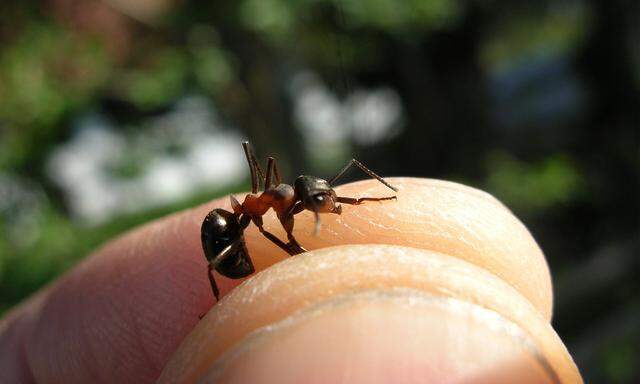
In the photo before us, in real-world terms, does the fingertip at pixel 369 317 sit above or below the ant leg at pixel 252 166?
below

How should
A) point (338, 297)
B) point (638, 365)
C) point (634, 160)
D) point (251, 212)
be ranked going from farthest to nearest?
point (634, 160)
point (638, 365)
point (251, 212)
point (338, 297)

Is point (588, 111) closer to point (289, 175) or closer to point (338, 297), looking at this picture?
point (289, 175)

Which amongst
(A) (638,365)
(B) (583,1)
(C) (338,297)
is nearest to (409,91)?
(B) (583,1)

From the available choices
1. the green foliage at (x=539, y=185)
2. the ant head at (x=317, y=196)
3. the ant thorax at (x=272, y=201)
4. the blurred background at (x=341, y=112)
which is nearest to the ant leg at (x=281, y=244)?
the ant thorax at (x=272, y=201)

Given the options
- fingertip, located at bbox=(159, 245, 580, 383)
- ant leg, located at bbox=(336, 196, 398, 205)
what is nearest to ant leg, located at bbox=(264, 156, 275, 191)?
ant leg, located at bbox=(336, 196, 398, 205)

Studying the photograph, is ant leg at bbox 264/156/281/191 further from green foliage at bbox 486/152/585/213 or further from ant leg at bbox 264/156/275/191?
green foliage at bbox 486/152/585/213

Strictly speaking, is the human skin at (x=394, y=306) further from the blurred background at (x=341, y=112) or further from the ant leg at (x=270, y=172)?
the blurred background at (x=341, y=112)

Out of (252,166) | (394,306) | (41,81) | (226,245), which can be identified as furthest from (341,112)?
(394,306)

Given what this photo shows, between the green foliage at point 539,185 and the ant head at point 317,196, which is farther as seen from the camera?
the green foliage at point 539,185
